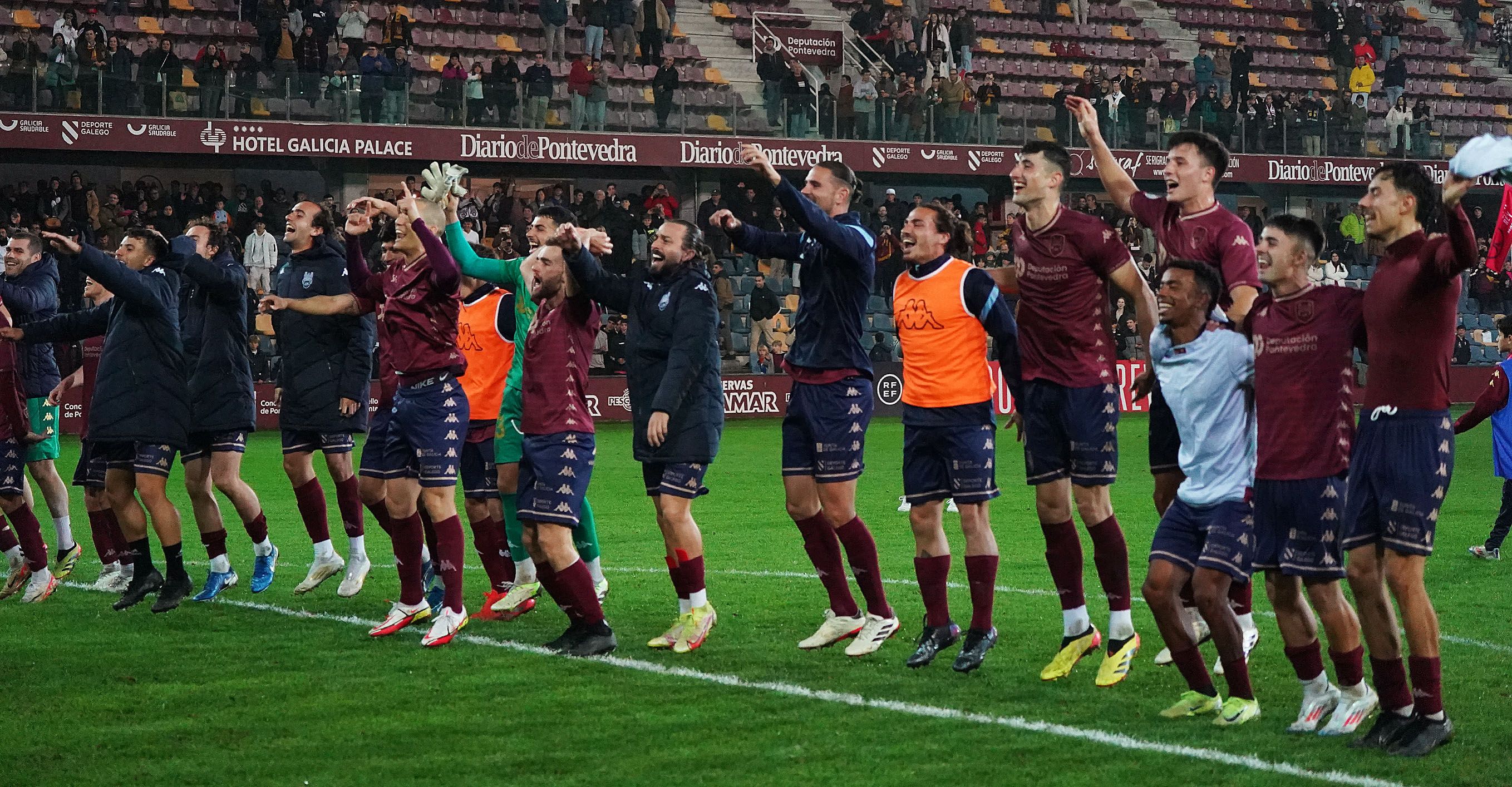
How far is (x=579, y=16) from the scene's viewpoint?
97.1ft

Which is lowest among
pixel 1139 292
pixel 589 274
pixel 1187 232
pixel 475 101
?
pixel 1139 292

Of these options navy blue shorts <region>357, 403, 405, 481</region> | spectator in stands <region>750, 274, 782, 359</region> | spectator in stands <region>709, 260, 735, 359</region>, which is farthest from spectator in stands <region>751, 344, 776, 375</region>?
navy blue shorts <region>357, 403, 405, 481</region>

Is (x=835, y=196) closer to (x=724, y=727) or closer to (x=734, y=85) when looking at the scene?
(x=724, y=727)

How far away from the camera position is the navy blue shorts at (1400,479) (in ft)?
18.1

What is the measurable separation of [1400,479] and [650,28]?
25163mm

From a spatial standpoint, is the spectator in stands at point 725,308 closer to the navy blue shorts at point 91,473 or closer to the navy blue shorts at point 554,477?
the navy blue shorts at point 91,473

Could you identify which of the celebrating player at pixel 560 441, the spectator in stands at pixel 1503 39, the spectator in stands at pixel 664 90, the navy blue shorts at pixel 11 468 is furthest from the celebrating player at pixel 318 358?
the spectator in stands at pixel 1503 39

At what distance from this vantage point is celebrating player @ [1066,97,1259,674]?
6.87 meters

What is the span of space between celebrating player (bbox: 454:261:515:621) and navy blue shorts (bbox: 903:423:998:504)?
275 cm

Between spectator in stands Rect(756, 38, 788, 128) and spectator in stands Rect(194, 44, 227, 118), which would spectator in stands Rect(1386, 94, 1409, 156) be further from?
spectator in stands Rect(194, 44, 227, 118)

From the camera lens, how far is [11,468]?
9766 millimetres

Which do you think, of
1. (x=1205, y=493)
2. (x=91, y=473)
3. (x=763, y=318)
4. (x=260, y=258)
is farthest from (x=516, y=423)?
(x=763, y=318)

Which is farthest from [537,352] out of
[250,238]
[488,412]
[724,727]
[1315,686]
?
[250,238]

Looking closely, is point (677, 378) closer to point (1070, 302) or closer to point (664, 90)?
point (1070, 302)
